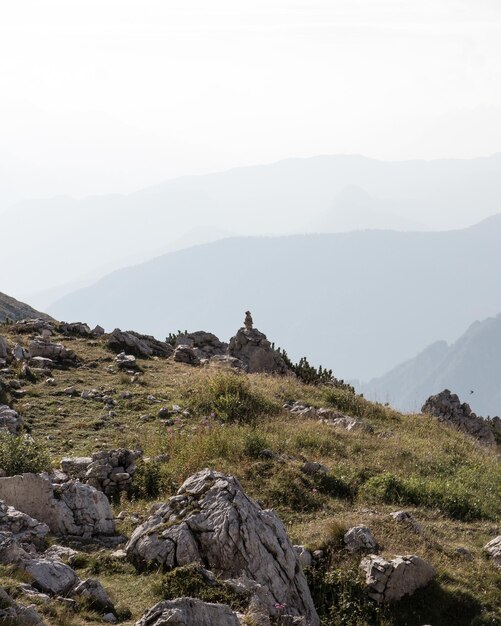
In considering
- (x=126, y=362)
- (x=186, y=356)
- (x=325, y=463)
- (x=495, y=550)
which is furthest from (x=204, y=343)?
(x=495, y=550)

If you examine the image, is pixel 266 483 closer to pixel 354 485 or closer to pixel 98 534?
pixel 354 485

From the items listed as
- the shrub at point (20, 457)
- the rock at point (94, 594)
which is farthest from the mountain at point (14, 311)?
the rock at point (94, 594)

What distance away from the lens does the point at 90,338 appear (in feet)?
96.1

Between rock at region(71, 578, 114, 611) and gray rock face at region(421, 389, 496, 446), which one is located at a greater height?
gray rock face at region(421, 389, 496, 446)

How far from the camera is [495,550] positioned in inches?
498

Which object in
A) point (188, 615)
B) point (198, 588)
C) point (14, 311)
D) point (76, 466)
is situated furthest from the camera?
point (14, 311)

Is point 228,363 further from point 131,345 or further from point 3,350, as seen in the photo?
point 3,350

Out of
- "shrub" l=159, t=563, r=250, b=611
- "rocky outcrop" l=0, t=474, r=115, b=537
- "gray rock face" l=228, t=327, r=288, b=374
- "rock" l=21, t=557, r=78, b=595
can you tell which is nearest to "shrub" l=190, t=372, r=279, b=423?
"gray rock face" l=228, t=327, r=288, b=374

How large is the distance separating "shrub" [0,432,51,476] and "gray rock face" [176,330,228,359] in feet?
60.2

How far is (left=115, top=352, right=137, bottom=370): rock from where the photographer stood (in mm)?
24734

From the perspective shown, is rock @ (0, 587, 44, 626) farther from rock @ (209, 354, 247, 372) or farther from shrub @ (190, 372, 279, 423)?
rock @ (209, 354, 247, 372)

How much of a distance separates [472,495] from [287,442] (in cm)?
424

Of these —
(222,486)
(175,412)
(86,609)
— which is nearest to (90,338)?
(175,412)

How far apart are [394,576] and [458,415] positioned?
20005 millimetres
